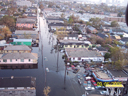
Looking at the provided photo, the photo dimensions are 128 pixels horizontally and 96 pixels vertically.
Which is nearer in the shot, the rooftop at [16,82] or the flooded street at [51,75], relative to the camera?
the rooftop at [16,82]

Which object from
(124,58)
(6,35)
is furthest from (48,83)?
(6,35)

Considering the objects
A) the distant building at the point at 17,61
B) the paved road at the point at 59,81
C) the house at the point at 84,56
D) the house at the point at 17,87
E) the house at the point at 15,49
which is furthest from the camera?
the house at the point at 15,49

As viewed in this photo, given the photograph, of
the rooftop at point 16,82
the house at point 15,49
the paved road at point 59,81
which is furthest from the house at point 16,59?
the rooftop at point 16,82

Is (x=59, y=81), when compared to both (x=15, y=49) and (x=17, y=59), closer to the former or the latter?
(x=17, y=59)

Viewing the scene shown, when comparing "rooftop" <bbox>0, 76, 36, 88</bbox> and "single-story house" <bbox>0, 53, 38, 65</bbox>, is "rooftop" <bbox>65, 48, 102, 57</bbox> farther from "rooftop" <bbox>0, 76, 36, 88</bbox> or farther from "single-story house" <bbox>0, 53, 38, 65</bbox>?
"rooftop" <bbox>0, 76, 36, 88</bbox>

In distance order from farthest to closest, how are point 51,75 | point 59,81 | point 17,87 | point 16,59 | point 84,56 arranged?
point 84,56
point 16,59
point 51,75
point 59,81
point 17,87

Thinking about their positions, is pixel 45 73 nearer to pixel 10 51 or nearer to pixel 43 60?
pixel 43 60

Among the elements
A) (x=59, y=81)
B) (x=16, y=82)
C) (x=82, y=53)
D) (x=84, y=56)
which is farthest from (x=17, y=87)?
(x=82, y=53)

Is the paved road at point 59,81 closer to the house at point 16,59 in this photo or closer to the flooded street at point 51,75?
the flooded street at point 51,75

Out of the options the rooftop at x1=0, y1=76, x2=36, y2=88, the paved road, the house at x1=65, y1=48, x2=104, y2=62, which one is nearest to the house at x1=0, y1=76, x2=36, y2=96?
the rooftop at x1=0, y1=76, x2=36, y2=88
